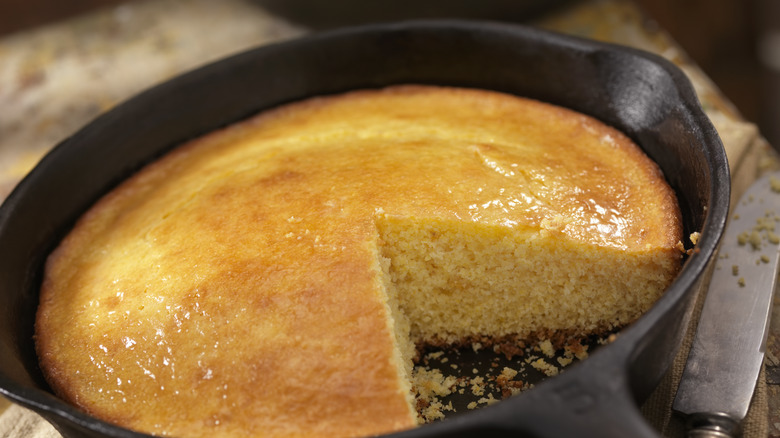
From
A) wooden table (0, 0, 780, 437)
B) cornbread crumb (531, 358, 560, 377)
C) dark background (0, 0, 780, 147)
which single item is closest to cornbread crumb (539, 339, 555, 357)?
cornbread crumb (531, 358, 560, 377)

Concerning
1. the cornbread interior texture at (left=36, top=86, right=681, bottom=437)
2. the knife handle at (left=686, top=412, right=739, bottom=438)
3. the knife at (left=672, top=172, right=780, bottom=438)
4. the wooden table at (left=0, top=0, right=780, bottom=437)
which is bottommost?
the knife handle at (left=686, top=412, right=739, bottom=438)

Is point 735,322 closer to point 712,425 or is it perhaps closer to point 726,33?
point 712,425

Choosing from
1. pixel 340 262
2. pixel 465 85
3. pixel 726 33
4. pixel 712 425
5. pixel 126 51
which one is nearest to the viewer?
pixel 712 425

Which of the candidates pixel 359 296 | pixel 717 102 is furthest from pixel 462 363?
pixel 717 102

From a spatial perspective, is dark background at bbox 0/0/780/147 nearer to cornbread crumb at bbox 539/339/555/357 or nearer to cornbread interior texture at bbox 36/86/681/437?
cornbread interior texture at bbox 36/86/681/437

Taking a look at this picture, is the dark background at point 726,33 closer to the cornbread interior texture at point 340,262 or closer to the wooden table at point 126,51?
the wooden table at point 126,51

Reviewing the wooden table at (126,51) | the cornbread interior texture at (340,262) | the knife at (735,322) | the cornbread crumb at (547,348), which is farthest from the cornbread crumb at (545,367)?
the wooden table at (126,51)

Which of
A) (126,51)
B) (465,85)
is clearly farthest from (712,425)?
(126,51)
